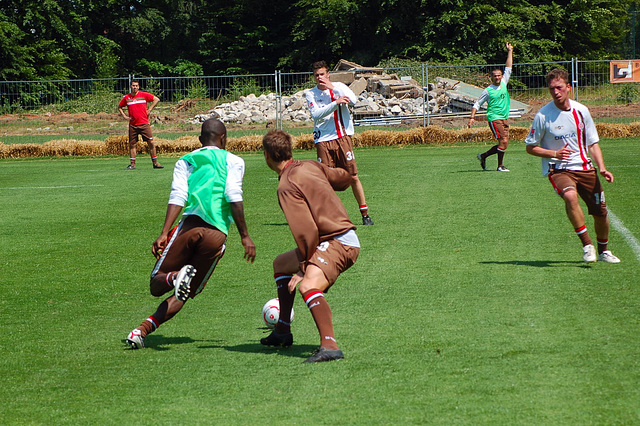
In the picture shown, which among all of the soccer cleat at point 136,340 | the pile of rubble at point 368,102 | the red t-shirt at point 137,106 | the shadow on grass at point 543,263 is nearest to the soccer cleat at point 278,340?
the soccer cleat at point 136,340

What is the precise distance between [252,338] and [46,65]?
44.2m

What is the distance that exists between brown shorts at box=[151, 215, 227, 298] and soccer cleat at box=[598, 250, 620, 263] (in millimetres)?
4253

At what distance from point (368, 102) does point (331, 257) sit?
27.1 metres

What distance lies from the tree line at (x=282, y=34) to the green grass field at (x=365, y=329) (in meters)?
33.5

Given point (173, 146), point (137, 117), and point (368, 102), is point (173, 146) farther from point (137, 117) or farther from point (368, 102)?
point (368, 102)

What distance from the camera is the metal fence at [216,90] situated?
29422 mm

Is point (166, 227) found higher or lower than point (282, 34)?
lower

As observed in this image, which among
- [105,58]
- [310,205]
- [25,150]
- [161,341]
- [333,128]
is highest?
[105,58]

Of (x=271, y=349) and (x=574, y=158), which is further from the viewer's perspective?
(x=574, y=158)

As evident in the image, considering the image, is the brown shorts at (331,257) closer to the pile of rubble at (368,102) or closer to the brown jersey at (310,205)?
the brown jersey at (310,205)

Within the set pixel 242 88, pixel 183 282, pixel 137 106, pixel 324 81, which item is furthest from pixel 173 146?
pixel 183 282

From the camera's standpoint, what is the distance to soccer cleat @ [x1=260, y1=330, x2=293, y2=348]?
567cm

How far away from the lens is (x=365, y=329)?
19.8 feet

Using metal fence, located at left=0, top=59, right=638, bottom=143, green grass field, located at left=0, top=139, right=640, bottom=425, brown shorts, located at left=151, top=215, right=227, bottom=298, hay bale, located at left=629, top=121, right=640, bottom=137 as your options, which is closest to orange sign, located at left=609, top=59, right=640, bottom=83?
metal fence, located at left=0, top=59, right=638, bottom=143
